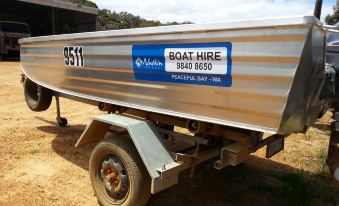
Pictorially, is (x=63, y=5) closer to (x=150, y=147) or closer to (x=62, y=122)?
(x=62, y=122)

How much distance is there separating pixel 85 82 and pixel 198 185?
6.06ft

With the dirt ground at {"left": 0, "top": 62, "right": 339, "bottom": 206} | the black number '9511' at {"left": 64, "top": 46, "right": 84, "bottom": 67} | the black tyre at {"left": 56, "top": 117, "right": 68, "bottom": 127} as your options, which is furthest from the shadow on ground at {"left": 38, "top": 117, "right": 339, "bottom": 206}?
the black number '9511' at {"left": 64, "top": 46, "right": 84, "bottom": 67}

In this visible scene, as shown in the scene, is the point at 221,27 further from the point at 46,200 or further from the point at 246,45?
the point at 46,200

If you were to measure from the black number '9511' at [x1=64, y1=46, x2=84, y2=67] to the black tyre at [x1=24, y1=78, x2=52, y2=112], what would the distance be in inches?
48.1

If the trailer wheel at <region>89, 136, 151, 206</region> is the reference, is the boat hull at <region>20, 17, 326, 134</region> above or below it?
above

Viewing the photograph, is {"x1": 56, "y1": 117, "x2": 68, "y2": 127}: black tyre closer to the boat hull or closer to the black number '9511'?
the black number '9511'

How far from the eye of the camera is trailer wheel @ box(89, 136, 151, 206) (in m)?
3.29

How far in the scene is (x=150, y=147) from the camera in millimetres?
3299

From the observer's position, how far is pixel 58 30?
93.3ft

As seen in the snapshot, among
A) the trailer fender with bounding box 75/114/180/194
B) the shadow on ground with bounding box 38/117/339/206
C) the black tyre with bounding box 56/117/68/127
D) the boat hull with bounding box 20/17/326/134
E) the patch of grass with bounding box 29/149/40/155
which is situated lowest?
the shadow on ground with bounding box 38/117/339/206

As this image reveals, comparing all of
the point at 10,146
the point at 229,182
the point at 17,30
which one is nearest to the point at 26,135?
the point at 10,146

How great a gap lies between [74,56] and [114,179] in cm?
161

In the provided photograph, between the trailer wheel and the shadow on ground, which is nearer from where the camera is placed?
the trailer wheel

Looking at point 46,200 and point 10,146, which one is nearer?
point 46,200
